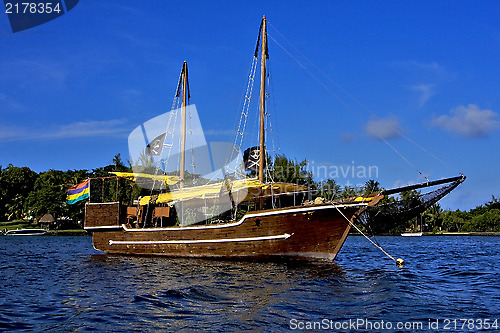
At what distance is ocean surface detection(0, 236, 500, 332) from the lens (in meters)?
10.9

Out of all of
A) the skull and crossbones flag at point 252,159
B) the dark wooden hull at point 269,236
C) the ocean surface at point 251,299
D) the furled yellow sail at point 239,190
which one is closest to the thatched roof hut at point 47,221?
Answer: the furled yellow sail at point 239,190

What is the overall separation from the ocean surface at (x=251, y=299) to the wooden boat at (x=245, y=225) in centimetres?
152

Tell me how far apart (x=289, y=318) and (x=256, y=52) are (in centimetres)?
2225

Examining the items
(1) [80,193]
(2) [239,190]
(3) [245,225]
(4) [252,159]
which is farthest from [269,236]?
(1) [80,193]

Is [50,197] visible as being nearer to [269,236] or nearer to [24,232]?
[24,232]

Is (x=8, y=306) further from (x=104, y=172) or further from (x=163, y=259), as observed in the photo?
(x=104, y=172)

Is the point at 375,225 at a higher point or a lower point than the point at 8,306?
higher

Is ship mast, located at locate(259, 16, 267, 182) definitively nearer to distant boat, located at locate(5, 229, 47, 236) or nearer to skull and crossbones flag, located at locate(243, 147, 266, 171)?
skull and crossbones flag, located at locate(243, 147, 266, 171)

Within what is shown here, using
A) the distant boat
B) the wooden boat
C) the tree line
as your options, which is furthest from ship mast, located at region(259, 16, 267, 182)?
the distant boat

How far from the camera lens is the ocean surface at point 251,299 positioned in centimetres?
1095

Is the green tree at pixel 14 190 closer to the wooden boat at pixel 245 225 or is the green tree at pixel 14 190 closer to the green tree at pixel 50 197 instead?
the green tree at pixel 50 197

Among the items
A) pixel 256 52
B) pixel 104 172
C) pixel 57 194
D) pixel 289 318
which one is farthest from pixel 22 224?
pixel 289 318

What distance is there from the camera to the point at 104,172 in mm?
75188

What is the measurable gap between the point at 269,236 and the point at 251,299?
32.6 ft
